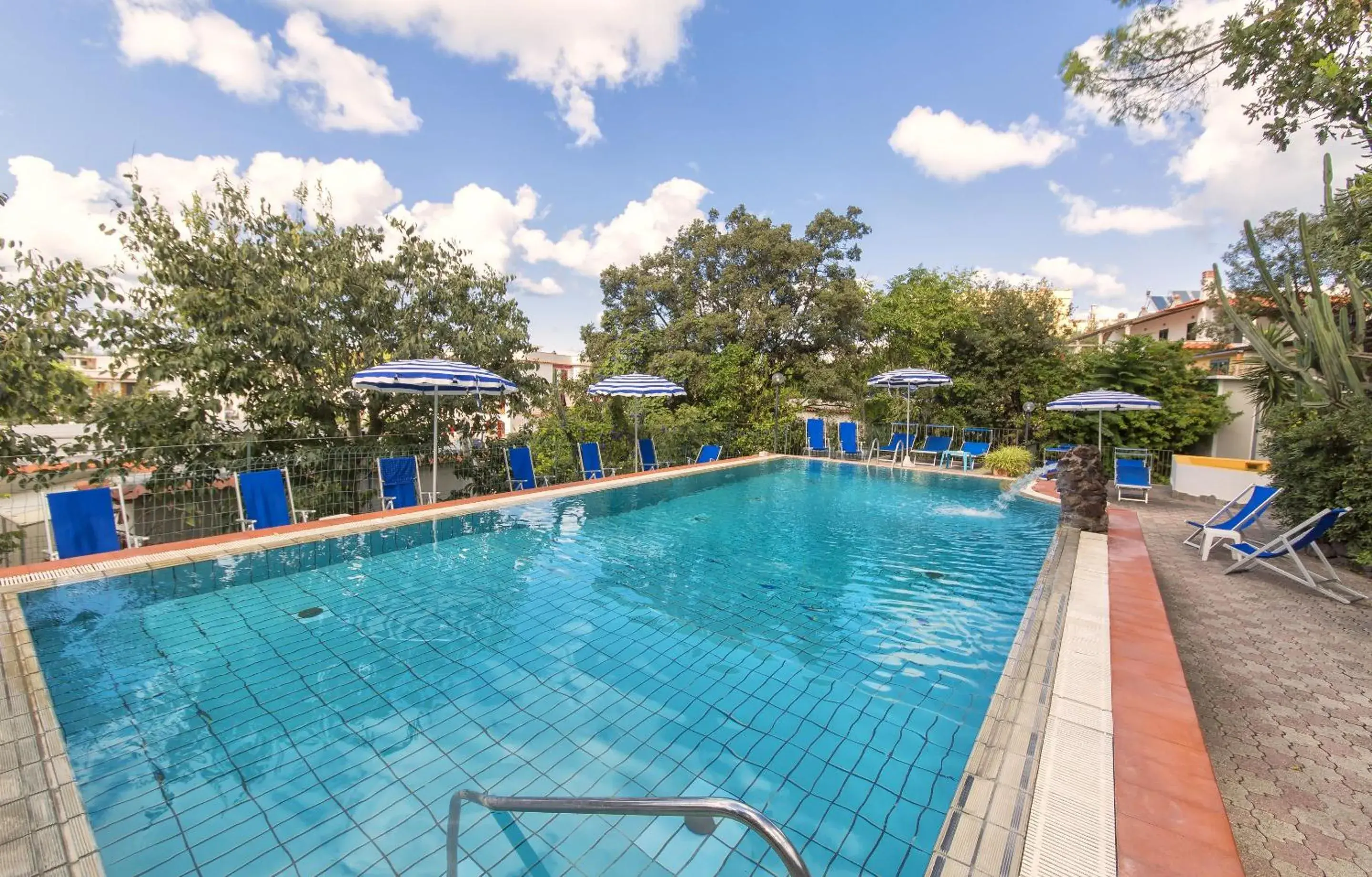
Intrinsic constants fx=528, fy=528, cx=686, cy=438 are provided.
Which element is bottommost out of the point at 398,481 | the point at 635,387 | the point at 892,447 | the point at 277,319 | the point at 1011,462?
the point at 1011,462

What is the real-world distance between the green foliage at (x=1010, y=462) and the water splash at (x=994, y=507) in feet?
2.89

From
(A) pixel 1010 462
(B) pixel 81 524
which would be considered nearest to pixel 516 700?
(B) pixel 81 524

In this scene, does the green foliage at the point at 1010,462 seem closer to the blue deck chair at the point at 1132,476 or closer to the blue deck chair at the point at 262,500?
the blue deck chair at the point at 1132,476

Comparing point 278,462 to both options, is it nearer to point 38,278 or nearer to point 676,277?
point 38,278

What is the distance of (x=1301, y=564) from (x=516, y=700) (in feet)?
22.8

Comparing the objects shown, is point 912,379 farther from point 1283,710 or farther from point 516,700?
point 516,700

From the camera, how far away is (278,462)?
7.55m

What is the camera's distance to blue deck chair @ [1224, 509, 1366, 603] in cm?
454

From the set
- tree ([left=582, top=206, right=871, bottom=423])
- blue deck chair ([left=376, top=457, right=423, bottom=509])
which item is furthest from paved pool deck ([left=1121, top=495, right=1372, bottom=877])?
tree ([left=582, top=206, right=871, bottom=423])

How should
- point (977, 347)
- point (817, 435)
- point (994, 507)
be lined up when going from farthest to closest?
1. point (977, 347)
2. point (817, 435)
3. point (994, 507)

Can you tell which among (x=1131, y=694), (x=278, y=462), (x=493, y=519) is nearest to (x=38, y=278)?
(x=278, y=462)

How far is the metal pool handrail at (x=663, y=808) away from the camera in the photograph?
114cm

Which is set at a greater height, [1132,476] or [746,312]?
[746,312]

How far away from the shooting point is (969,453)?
41.4 ft
